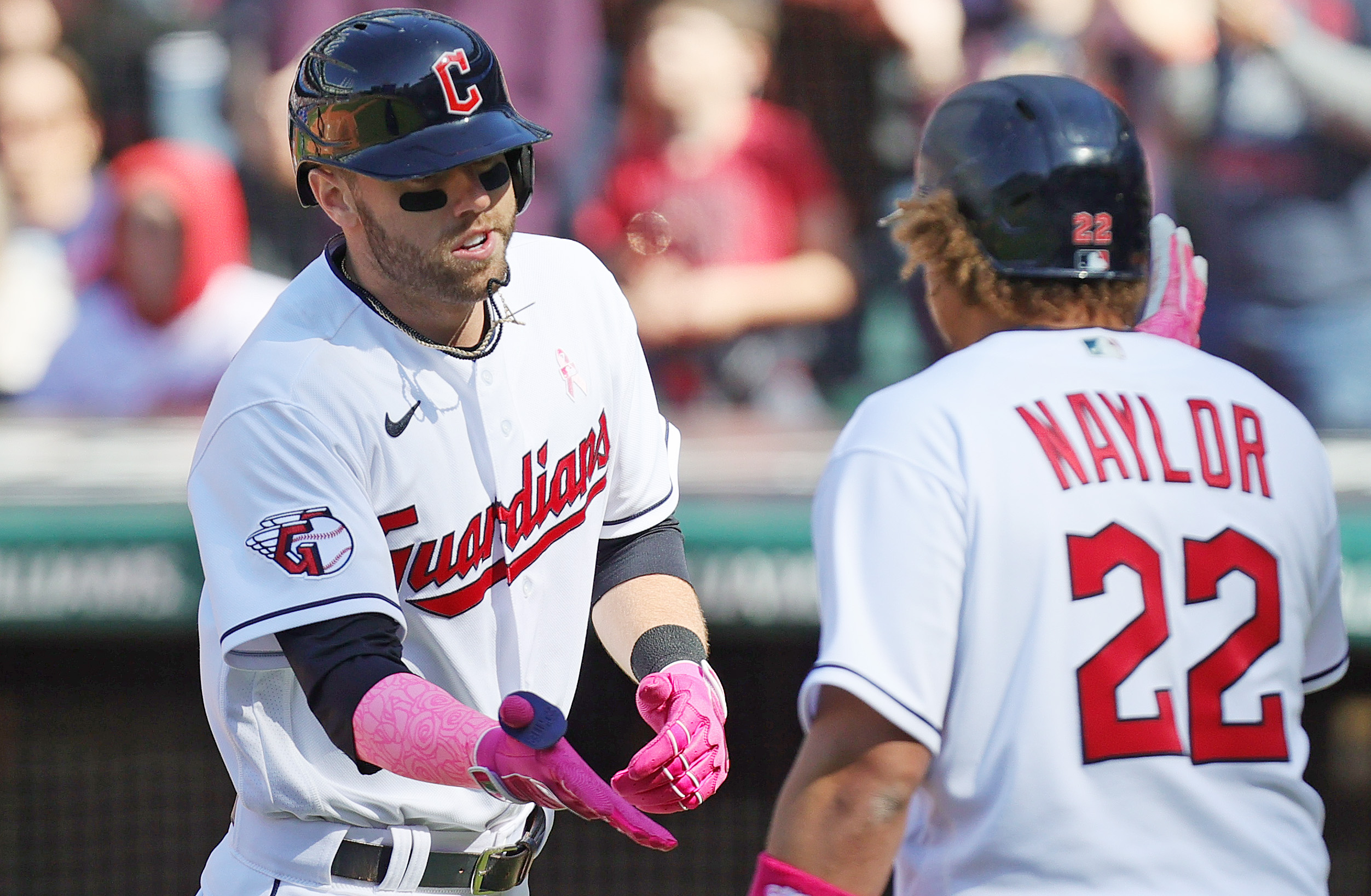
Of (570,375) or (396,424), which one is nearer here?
(396,424)

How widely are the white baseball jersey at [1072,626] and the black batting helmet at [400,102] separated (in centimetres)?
66

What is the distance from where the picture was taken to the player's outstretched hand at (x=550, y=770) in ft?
4.90

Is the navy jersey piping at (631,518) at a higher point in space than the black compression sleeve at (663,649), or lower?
higher

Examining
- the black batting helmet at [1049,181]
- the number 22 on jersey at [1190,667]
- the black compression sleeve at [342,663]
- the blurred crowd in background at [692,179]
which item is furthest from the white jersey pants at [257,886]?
the blurred crowd in background at [692,179]

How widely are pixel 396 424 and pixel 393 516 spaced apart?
4.2 inches

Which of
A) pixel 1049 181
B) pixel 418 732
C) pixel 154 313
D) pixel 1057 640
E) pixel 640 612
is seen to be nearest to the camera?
pixel 1057 640

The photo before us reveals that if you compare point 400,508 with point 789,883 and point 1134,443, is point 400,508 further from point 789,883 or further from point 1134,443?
point 1134,443

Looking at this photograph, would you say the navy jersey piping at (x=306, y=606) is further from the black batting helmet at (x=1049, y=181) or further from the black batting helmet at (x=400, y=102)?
the black batting helmet at (x=1049, y=181)

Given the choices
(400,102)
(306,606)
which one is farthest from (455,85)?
(306,606)

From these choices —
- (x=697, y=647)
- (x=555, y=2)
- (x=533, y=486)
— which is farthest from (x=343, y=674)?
(x=555, y=2)

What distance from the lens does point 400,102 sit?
177 centimetres

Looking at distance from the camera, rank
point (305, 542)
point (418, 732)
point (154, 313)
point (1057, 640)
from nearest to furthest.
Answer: point (1057, 640), point (418, 732), point (305, 542), point (154, 313)

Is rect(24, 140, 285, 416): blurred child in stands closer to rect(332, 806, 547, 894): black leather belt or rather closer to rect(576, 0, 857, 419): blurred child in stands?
rect(576, 0, 857, 419): blurred child in stands

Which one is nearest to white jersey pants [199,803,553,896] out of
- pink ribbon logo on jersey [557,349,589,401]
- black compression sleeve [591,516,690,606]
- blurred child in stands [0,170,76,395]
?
black compression sleeve [591,516,690,606]
